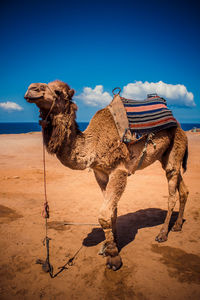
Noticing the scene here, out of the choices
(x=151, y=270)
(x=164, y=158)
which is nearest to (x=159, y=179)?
(x=164, y=158)

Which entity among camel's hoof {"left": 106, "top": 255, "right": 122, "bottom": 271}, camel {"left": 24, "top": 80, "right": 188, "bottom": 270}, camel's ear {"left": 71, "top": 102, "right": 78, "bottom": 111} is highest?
camel's ear {"left": 71, "top": 102, "right": 78, "bottom": 111}

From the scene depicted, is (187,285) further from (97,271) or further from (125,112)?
(125,112)

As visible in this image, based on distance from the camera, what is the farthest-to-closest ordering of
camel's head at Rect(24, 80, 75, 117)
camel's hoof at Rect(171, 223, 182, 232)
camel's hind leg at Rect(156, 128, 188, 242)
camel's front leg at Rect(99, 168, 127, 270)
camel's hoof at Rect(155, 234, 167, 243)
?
camel's hoof at Rect(171, 223, 182, 232) < camel's hind leg at Rect(156, 128, 188, 242) < camel's hoof at Rect(155, 234, 167, 243) < camel's front leg at Rect(99, 168, 127, 270) < camel's head at Rect(24, 80, 75, 117)

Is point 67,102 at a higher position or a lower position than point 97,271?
higher

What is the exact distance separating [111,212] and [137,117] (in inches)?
67.0

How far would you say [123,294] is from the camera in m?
2.68

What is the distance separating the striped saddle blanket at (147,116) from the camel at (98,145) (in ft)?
0.68

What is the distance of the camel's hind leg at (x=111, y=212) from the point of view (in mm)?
3109

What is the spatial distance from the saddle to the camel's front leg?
642 mm

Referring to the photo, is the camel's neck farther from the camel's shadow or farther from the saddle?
the camel's shadow

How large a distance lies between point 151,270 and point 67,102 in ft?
9.66

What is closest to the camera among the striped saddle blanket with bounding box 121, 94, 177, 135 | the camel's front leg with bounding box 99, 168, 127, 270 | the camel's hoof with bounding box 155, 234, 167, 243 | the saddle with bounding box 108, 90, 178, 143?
the camel's front leg with bounding box 99, 168, 127, 270

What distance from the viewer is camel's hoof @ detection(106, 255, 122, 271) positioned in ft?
10.4

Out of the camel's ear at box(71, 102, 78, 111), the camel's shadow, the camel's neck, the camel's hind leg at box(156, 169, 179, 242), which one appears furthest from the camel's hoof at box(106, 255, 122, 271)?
the camel's ear at box(71, 102, 78, 111)
